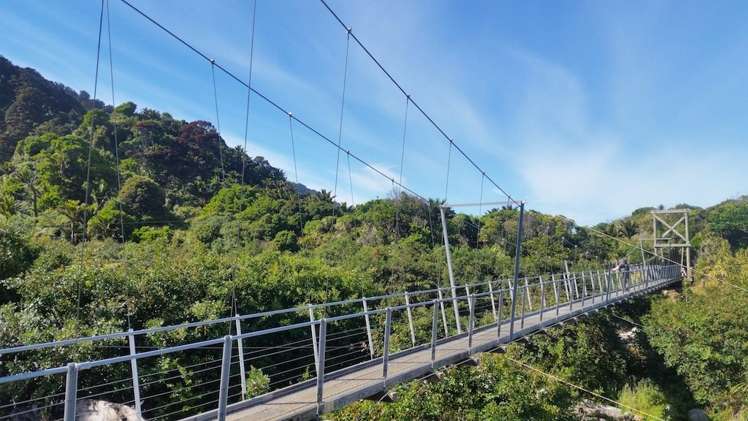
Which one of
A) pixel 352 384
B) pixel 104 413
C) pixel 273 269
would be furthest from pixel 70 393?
pixel 273 269

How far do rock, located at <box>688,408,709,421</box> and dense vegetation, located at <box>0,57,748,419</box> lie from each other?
1.35 ft

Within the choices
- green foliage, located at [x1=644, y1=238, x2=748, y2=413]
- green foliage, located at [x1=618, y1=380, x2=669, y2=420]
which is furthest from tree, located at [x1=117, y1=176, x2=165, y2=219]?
green foliage, located at [x1=644, y1=238, x2=748, y2=413]

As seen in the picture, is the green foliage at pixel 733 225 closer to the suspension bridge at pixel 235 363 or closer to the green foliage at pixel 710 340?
the green foliage at pixel 710 340

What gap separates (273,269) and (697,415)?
1256 cm

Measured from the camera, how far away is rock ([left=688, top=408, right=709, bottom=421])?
13695 millimetres

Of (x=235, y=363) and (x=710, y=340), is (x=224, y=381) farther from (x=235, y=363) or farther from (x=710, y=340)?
(x=710, y=340)

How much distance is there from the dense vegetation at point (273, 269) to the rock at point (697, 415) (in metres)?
0.41

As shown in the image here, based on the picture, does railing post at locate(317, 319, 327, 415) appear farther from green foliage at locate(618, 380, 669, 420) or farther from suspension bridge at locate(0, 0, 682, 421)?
green foliage at locate(618, 380, 669, 420)

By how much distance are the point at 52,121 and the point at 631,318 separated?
4733 cm

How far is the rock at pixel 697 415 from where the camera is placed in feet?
44.9

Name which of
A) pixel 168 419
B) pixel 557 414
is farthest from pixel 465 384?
pixel 168 419

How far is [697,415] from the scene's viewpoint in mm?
13805

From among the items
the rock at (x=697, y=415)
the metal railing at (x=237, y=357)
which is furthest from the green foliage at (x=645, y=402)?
the metal railing at (x=237, y=357)

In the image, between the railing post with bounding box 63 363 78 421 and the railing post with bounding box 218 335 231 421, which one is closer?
the railing post with bounding box 63 363 78 421
